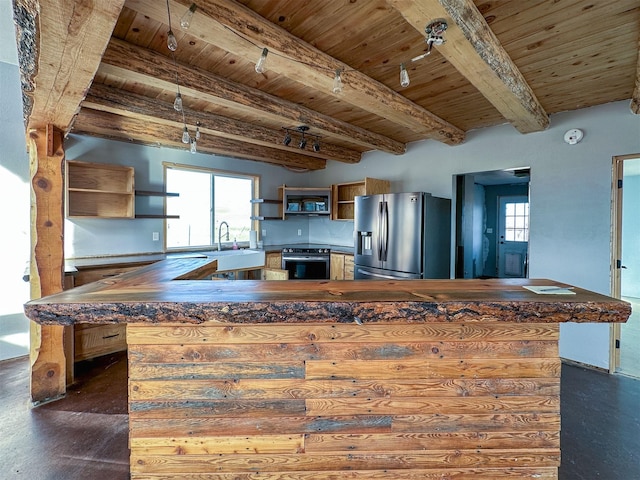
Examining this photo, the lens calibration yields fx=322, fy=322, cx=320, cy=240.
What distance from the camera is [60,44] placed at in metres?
1.38

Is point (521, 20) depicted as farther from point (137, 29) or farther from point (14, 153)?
point (14, 153)

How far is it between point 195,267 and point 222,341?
890 mm

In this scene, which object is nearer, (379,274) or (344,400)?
(344,400)

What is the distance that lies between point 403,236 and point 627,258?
4889mm

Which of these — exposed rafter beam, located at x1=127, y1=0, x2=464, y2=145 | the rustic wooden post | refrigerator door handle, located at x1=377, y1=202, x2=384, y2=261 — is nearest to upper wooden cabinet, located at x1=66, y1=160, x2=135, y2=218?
the rustic wooden post

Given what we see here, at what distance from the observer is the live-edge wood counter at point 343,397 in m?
1.39

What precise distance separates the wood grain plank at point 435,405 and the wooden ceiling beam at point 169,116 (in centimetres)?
287

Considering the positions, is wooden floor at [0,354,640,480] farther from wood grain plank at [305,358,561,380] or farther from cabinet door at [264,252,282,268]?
cabinet door at [264,252,282,268]

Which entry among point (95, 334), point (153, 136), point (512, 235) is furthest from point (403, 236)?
point (512, 235)

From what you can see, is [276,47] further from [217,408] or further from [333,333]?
[217,408]

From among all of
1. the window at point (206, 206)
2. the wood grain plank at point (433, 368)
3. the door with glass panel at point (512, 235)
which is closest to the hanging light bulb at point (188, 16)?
the wood grain plank at point (433, 368)

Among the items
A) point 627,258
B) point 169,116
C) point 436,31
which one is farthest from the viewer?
point 627,258

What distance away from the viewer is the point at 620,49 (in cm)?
208

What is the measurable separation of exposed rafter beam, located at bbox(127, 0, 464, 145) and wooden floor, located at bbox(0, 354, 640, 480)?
2.45 metres
